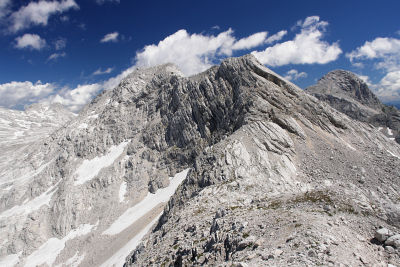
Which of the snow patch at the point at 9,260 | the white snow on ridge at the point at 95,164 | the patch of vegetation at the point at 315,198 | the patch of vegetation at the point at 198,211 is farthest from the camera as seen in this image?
the white snow on ridge at the point at 95,164

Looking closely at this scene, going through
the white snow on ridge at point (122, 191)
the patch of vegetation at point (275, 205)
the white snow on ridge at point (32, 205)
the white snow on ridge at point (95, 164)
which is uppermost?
the white snow on ridge at point (95, 164)

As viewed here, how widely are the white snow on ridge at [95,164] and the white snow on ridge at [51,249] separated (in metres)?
18.9

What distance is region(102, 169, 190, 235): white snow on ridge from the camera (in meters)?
74.8

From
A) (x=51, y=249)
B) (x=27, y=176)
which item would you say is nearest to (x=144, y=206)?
(x=51, y=249)

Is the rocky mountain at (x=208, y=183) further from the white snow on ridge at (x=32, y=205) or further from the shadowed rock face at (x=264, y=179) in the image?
the white snow on ridge at (x=32, y=205)

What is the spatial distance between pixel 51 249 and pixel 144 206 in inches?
1284

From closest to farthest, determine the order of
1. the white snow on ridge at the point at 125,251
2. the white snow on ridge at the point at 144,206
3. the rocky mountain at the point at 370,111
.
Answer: the white snow on ridge at the point at 125,251
the white snow on ridge at the point at 144,206
the rocky mountain at the point at 370,111

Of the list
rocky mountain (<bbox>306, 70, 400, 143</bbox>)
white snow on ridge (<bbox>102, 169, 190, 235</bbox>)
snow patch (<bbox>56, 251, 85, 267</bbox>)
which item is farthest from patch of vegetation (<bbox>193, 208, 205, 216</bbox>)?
rocky mountain (<bbox>306, 70, 400, 143</bbox>)

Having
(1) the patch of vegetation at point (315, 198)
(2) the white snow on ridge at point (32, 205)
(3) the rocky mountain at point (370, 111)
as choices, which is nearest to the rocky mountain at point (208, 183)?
(1) the patch of vegetation at point (315, 198)

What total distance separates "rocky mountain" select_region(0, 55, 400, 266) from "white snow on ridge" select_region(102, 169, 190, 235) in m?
0.47

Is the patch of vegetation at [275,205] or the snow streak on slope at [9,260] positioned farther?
the snow streak on slope at [9,260]

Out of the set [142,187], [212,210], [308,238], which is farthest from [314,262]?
[142,187]

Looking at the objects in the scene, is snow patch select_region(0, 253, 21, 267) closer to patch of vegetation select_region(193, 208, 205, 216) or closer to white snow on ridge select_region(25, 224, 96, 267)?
white snow on ridge select_region(25, 224, 96, 267)

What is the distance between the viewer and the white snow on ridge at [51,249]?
74688mm
